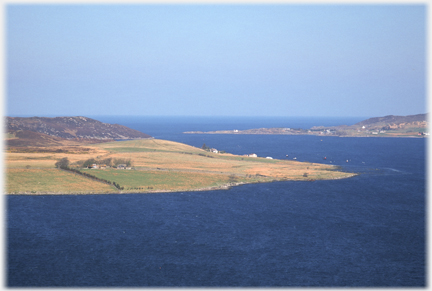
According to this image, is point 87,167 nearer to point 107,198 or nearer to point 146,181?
point 146,181

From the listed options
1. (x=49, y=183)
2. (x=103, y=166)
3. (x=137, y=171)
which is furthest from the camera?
(x=103, y=166)

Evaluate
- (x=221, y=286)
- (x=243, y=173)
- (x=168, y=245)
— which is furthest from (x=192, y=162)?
(x=221, y=286)

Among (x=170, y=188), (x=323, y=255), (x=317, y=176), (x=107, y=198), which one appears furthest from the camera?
(x=317, y=176)

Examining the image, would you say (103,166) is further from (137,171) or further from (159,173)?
(159,173)

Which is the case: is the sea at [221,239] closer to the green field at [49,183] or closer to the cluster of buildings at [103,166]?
the green field at [49,183]

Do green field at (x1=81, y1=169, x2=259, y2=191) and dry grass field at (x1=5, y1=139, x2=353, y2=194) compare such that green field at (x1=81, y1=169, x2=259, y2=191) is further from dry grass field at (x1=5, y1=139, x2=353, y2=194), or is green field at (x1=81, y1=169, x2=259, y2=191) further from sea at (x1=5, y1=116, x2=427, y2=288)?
sea at (x1=5, y1=116, x2=427, y2=288)

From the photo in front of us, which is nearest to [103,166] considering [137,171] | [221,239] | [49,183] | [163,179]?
[137,171]
